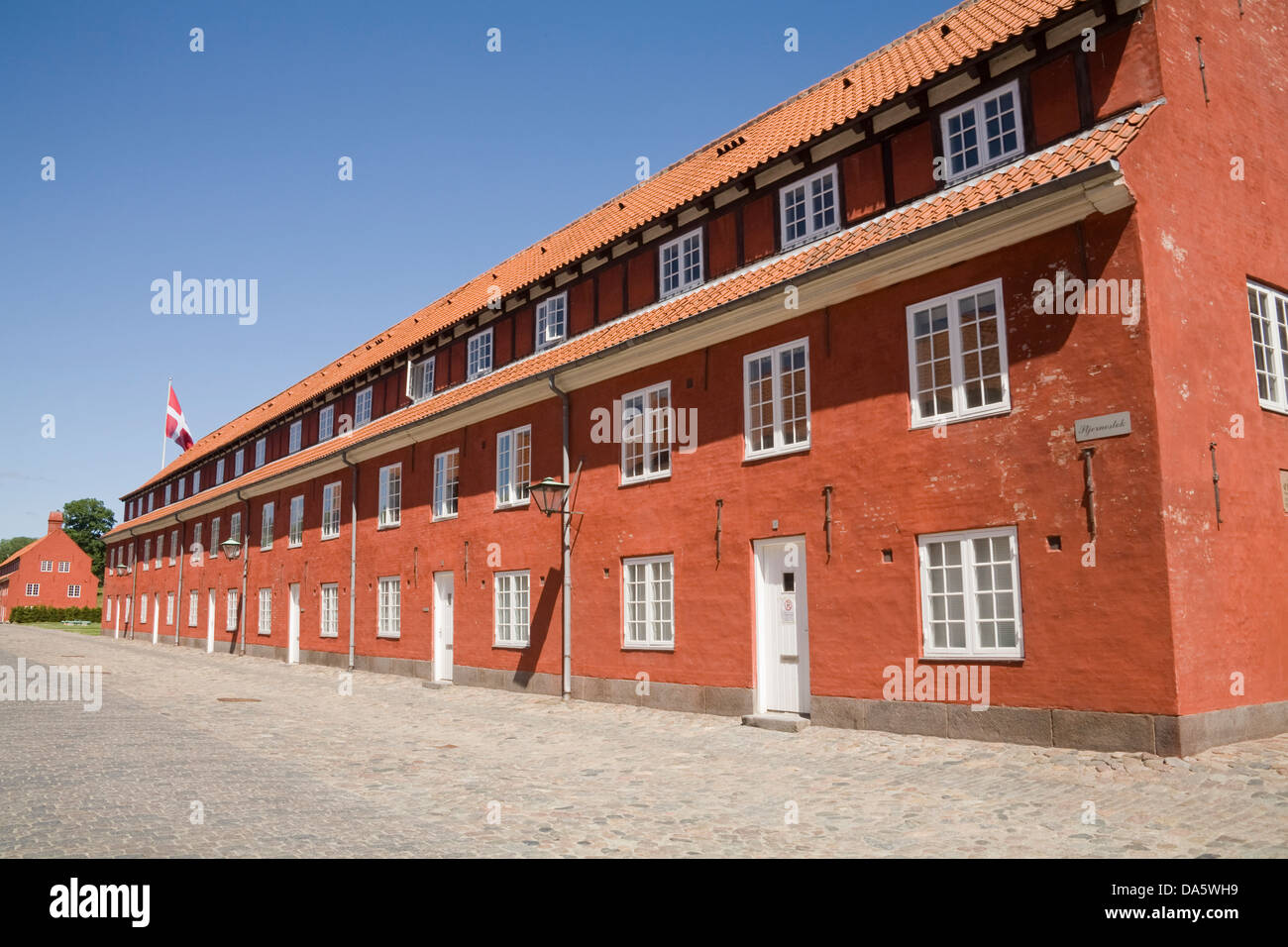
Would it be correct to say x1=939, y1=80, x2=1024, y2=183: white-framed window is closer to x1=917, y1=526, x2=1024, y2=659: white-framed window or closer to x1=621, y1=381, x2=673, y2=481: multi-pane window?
x1=917, y1=526, x2=1024, y2=659: white-framed window

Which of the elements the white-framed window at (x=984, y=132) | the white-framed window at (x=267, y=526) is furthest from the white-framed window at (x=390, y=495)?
the white-framed window at (x=984, y=132)

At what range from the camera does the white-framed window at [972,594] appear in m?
10.2

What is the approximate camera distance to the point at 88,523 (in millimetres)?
108375

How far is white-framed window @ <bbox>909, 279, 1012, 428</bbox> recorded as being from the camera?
1058cm

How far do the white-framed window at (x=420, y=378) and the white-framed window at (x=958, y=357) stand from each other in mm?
15337

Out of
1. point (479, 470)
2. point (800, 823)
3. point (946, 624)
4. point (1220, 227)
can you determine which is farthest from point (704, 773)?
point (479, 470)

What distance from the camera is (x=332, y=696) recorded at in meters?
18.1

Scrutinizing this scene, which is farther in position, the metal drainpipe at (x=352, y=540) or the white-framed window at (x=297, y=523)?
the white-framed window at (x=297, y=523)

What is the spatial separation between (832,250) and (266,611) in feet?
81.7

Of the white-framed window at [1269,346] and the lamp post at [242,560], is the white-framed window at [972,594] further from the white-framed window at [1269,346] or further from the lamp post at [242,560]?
the lamp post at [242,560]

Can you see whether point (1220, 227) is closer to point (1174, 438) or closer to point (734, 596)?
point (1174, 438)

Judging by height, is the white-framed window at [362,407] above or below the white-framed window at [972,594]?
above

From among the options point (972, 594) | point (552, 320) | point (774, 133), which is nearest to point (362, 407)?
point (552, 320)
